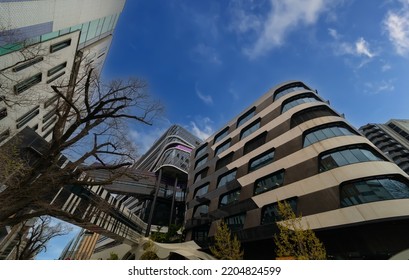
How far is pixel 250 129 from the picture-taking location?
2881cm

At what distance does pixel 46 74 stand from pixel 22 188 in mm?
13916

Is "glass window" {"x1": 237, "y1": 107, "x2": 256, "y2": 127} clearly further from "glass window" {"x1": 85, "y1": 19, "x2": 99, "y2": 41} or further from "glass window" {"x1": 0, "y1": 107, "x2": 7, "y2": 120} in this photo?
"glass window" {"x1": 0, "y1": 107, "x2": 7, "y2": 120}

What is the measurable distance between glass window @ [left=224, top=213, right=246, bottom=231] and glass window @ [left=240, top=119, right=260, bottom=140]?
1095cm

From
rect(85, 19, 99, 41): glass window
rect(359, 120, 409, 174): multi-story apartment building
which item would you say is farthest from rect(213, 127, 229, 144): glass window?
rect(359, 120, 409, 174): multi-story apartment building

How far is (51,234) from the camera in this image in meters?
18.6

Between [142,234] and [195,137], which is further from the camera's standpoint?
[195,137]

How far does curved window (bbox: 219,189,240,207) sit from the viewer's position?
24750 millimetres

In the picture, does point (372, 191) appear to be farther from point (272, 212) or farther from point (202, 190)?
point (202, 190)

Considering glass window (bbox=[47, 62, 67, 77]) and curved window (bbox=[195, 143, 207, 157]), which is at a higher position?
curved window (bbox=[195, 143, 207, 157])

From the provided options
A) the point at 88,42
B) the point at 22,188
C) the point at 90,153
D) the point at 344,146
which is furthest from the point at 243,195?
the point at 88,42

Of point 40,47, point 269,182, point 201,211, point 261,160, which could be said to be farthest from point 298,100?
point 40,47

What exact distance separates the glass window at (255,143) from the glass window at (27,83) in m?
22.1

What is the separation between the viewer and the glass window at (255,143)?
25.4 meters

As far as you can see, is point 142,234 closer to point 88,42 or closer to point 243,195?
point 243,195
